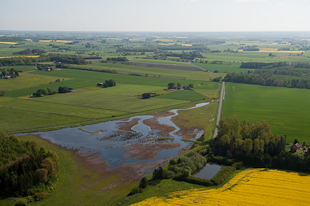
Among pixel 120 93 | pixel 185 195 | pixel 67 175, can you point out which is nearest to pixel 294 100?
pixel 120 93

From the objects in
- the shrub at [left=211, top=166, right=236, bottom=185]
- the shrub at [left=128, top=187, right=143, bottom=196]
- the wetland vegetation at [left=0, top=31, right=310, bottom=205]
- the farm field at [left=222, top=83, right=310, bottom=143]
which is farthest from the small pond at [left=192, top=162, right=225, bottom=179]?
the farm field at [left=222, top=83, right=310, bottom=143]

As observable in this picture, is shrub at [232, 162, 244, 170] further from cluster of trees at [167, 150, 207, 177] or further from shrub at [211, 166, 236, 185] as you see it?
cluster of trees at [167, 150, 207, 177]

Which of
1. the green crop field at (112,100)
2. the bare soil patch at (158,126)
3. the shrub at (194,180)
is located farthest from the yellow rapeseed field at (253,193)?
the green crop field at (112,100)

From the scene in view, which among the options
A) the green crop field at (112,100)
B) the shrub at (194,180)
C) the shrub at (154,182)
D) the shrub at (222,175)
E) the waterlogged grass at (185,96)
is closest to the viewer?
the shrub at (154,182)

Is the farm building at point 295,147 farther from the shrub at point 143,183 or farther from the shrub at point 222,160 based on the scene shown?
the shrub at point 143,183

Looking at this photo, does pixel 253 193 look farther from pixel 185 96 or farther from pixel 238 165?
pixel 185 96

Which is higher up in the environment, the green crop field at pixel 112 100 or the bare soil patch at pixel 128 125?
the green crop field at pixel 112 100
